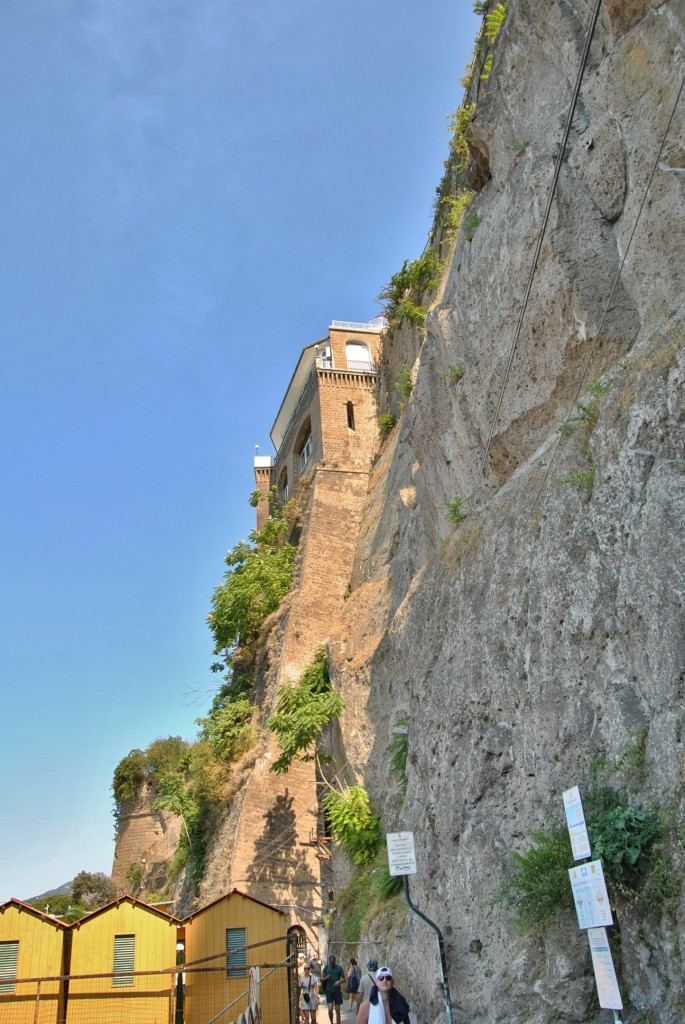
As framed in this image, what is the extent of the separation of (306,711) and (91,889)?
27.4 metres

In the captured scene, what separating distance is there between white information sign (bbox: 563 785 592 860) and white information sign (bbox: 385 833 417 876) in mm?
3187

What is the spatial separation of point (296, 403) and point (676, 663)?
35623mm

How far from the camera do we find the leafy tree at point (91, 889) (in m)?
40.5

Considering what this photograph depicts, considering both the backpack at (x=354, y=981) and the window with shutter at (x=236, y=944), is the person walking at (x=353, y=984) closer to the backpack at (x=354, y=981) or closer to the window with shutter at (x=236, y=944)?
the backpack at (x=354, y=981)

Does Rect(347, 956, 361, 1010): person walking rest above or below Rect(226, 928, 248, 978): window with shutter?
below

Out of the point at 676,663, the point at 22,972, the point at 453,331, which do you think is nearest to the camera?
the point at 676,663

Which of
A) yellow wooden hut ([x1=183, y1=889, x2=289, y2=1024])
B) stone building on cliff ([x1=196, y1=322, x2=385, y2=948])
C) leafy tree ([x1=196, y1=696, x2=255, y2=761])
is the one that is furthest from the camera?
leafy tree ([x1=196, y1=696, x2=255, y2=761])

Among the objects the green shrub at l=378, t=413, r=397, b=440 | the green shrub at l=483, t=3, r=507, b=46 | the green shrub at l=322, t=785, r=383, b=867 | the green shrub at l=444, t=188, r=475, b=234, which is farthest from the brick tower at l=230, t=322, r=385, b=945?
the green shrub at l=483, t=3, r=507, b=46

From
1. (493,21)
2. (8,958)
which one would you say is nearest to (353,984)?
(8,958)

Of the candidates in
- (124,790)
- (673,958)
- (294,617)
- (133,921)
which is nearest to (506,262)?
(673,958)

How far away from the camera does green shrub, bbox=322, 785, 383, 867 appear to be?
17219 mm

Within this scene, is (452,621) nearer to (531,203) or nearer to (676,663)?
(676,663)

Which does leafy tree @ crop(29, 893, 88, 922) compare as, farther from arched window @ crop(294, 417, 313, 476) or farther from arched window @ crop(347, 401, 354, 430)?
arched window @ crop(347, 401, 354, 430)

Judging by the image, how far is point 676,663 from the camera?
7246 mm
